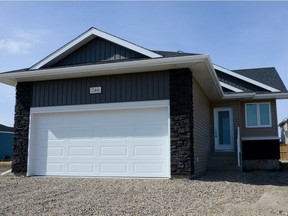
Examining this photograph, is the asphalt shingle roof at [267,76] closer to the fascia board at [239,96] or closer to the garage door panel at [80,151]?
the fascia board at [239,96]

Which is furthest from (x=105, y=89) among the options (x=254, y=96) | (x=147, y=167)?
(x=254, y=96)

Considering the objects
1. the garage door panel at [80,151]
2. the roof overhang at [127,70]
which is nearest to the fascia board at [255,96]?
the roof overhang at [127,70]

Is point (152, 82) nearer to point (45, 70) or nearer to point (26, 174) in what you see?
point (45, 70)

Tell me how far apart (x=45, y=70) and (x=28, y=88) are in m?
1.37

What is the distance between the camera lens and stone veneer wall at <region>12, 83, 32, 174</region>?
11234 mm

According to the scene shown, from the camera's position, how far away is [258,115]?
15133 millimetres

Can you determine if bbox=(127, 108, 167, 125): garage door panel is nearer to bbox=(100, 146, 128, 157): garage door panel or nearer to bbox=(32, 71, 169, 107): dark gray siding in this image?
bbox=(32, 71, 169, 107): dark gray siding

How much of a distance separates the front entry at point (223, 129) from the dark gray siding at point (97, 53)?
628 centimetres

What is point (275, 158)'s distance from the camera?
14688mm

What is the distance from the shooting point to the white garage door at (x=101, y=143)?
393 inches

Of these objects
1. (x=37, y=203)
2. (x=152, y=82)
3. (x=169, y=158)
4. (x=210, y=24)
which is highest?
(x=210, y=24)

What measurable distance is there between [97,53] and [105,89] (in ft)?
4.61

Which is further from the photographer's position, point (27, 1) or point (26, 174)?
point (26, 174)

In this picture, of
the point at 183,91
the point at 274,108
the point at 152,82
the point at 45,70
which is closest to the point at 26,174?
the point at 45,70
